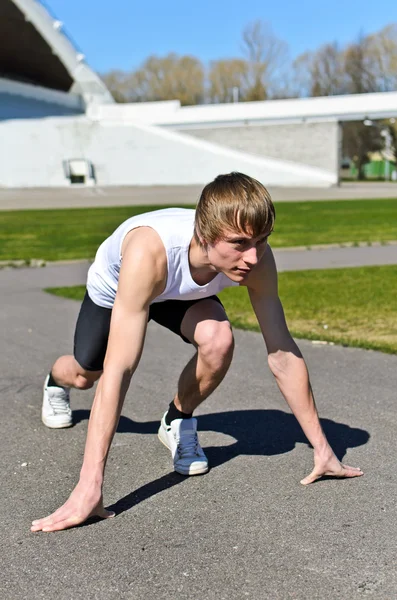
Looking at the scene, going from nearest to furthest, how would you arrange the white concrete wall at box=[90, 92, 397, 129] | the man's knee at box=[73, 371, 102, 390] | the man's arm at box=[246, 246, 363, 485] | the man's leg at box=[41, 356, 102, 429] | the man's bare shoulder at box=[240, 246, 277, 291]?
the man's bare shoulder at box=[240, 246, 277, 291] → the man's arm at box=[246, 246, 363, 485] → the man's knee at box=[73, 371, 102, 390] → the man's leg at box=[41, 356, 102, 429] → the white concrete wall at box=[90, 92, 397, 129]

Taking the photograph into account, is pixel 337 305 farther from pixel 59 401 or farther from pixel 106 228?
pixel 106 228

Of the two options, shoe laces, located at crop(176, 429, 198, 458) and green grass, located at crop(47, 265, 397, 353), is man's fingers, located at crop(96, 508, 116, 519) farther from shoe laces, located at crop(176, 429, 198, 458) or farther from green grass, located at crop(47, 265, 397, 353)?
green grass, located at crop(47, 265, 397, 353)

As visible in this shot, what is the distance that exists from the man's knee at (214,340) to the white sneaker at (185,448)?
433 mm

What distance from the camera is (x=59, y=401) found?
4.67 metres

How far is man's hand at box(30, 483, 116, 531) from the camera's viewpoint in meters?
3.21

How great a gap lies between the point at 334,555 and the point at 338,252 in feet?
36.3

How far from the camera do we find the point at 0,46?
61.6m

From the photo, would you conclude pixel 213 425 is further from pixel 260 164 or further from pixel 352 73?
pixel 352 73

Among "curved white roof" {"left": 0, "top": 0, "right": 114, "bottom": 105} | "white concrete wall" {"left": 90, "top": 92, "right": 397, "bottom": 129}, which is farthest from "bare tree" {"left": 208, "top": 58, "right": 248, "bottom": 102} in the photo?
"white concrete wall" {"left": 90, "top": 92, "right": 397, "bottom": 129}

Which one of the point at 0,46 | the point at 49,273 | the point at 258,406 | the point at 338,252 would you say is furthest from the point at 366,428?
the point at 0,46

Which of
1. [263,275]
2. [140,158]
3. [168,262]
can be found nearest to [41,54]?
[140,158]

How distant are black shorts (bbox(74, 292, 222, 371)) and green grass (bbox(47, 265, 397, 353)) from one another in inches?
120

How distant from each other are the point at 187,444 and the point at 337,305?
4911 millimetres

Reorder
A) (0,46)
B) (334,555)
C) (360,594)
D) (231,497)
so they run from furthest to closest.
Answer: (0,46) → (231,497) → (334,555) → (360,594)
